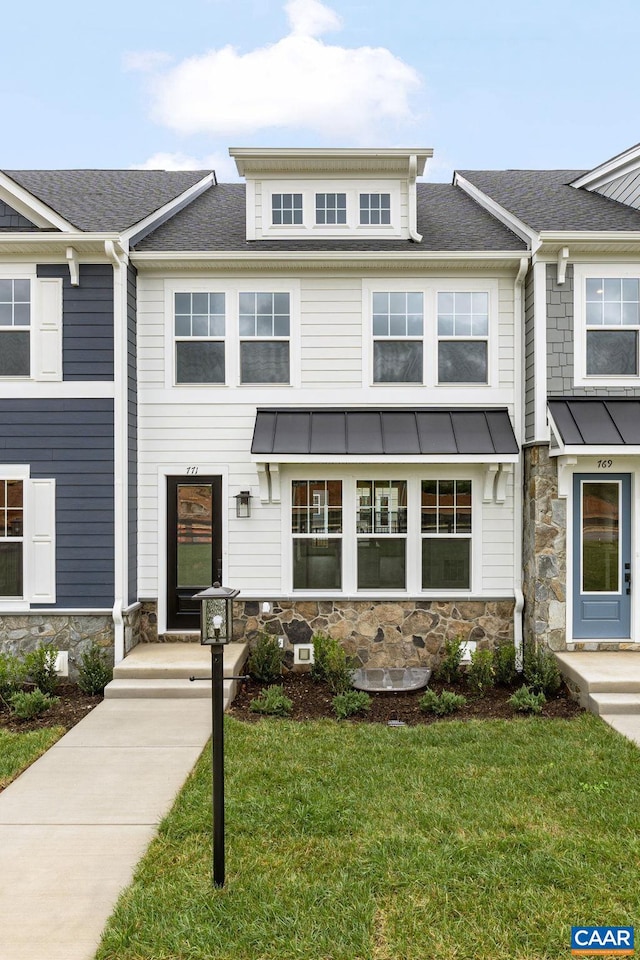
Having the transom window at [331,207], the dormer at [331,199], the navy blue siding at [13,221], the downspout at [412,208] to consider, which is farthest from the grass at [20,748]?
the downspout at [412,208]

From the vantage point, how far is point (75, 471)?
24.5 feet

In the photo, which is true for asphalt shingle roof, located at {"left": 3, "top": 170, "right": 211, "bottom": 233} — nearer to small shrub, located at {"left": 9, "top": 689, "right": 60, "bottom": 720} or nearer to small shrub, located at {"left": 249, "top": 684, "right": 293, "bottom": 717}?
small shrub, located at {"left": 9, "top": 689, "right": 60, "bottom": 720}

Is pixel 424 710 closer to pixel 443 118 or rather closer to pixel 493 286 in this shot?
pixel 493 286

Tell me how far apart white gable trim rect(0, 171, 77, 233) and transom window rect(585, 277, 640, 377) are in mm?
6653

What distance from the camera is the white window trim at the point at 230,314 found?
7844mm

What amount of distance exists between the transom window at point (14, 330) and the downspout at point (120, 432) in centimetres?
116

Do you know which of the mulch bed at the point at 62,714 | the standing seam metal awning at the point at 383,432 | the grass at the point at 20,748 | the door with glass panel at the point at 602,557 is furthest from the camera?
the door with glass panel at the point at 602,557

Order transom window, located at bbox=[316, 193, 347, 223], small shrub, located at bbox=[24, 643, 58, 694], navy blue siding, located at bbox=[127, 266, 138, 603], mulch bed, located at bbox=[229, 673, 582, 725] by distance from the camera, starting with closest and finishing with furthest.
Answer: mulch bed, located at bbox=[229, 673, 582, 725]
small shrub, located at bbox=[24, 643, 58, 694]
navy blue siding, located at bbox=[127, 266, 138, 603]
transom window, located at bbox=[316, 193, 347, 223]

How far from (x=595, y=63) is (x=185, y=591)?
16.0m

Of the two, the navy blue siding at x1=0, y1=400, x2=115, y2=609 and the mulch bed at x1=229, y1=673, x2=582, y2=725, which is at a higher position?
the navy blue siding at x1=0, y1=400, x2=115, y2=609

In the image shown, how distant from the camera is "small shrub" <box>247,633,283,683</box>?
23.8ft

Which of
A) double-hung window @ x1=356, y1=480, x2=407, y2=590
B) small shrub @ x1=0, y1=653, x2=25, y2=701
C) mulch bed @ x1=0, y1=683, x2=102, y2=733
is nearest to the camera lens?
mulch bed @ x1=0, y1=683, x2=102, y2=733

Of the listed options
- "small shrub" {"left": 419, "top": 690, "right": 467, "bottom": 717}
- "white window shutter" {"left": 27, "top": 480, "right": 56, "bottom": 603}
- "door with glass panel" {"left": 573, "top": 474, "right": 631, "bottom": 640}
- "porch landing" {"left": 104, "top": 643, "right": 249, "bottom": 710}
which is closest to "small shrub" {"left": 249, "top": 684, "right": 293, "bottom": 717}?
"porch landing" {"left": 104, "top": 643, "right": 249, "bottom": 710}

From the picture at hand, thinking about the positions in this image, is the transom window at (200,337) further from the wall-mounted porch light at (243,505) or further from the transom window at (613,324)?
the transom window at (613,324)
